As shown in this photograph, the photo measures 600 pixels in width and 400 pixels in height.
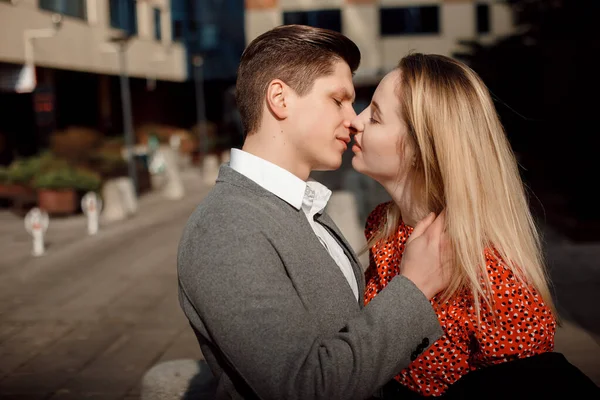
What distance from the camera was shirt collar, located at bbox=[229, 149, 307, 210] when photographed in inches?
80.4

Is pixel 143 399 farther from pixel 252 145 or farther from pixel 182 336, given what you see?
pixel 182 336

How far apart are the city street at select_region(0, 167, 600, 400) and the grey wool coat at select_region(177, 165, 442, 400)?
3684mm

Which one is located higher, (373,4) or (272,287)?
(373,4)

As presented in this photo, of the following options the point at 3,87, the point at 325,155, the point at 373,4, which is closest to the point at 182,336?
the point at 325,155

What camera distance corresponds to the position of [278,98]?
2.16m

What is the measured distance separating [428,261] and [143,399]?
2.41m

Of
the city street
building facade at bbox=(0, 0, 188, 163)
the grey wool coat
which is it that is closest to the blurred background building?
building facade at bbox=(0, 0, 188, 163)

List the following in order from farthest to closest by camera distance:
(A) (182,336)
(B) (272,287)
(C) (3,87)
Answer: (C) (3,87) < (A) (182,336) < (B) (272,287)

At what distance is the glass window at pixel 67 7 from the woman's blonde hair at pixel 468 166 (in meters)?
23.7

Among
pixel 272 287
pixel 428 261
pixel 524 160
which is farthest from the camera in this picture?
pixel 524 160

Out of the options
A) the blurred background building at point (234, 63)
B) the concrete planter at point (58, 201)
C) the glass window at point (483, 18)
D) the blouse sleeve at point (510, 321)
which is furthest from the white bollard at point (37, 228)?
the glass window at point (483, 18)

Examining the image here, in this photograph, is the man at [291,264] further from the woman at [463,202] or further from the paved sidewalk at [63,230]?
the paved sidewalk at [63,230]

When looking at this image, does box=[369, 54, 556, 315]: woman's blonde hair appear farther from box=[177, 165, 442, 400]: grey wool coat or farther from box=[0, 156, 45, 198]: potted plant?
box=[0, 156, 45, 198]: potted plant

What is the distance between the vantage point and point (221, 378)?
202cm
